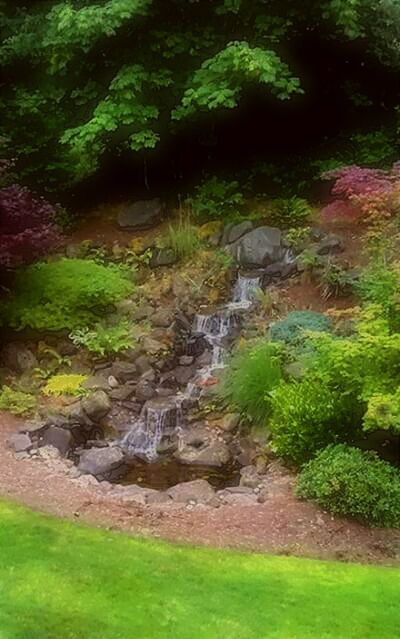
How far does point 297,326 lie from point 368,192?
1834 millimetres

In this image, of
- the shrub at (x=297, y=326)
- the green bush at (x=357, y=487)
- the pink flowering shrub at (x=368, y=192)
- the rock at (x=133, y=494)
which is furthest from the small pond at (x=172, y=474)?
the pink flowering shrub at (x=368, y=192)

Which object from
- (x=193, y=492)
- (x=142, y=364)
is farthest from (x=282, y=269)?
(x=193, y=492)

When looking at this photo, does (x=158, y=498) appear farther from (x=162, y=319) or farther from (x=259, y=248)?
(x=259, y=248)

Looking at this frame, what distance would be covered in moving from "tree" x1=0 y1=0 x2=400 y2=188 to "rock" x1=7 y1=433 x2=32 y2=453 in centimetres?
478

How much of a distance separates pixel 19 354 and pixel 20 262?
1161mm

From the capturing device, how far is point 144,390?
927 centimetres

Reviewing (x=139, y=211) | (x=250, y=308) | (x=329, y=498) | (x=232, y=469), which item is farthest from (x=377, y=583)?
(x=139, y=211)

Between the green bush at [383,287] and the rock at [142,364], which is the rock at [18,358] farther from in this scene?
the green bush at [383,287]

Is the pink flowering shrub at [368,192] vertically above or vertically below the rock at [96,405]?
above

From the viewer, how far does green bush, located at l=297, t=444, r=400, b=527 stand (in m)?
6.38

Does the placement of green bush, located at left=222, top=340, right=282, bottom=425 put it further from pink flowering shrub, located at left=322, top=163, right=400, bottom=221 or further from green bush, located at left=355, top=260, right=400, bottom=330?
pink flowering shrub, located at left=322, top=163, right=400, bottom=221

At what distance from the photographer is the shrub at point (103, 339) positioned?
959cm

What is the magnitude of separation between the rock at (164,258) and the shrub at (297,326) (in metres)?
2.44

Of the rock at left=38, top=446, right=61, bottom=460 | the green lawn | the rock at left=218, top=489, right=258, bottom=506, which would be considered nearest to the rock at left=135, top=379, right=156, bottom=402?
the rock at left=38, top=446, right=61, bottom=460
